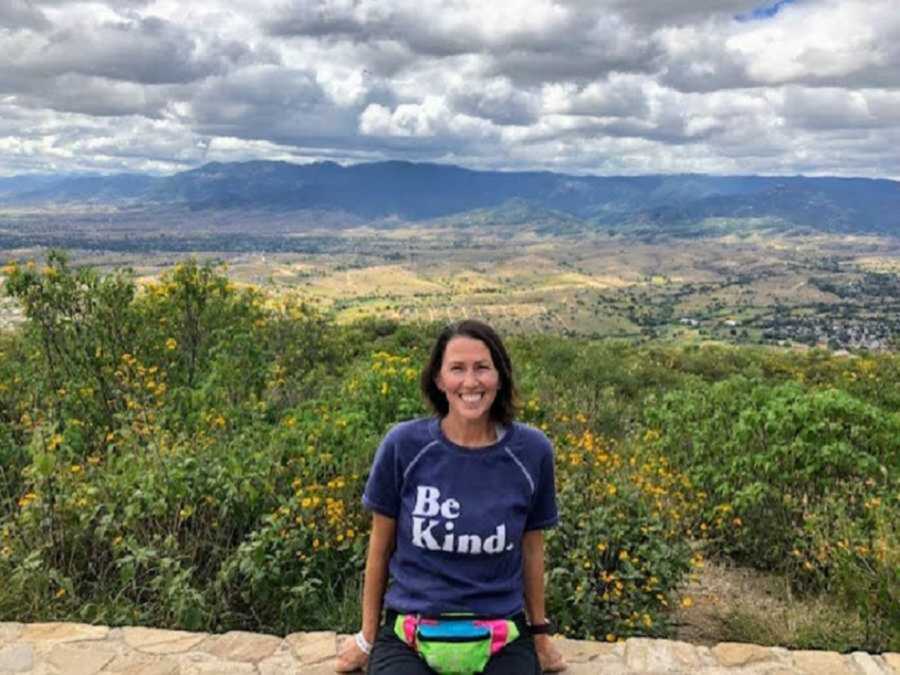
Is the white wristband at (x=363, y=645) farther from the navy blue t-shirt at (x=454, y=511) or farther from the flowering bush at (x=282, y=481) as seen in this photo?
the flowering bush at (x=282, y=481)

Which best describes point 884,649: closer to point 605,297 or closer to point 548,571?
point 548,571

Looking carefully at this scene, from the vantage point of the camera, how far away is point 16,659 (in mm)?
→ 3545

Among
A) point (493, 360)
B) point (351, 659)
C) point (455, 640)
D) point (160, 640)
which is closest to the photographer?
point (455, 640)

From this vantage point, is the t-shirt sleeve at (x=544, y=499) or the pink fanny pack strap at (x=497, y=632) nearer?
the pink fanny pack strap at (x=497, y=632)

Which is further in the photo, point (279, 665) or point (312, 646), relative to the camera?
point (312, 646)

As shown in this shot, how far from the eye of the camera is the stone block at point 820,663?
365 centimetres

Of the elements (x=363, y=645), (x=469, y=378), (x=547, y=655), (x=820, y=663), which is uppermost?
(x=469, y=378)

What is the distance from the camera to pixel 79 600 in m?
4.29

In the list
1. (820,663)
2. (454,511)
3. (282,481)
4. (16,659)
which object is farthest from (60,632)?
(820,663)

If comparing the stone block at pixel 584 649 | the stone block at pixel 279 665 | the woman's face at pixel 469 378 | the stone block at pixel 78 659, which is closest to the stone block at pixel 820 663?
the stone block at pixel 584 649

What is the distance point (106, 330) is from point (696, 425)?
18.7 feet

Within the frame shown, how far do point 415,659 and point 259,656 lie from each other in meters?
1.14

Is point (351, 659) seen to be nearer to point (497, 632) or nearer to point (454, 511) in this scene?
point (497, 632)

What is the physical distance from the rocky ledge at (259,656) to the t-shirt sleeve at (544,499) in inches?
36.0
